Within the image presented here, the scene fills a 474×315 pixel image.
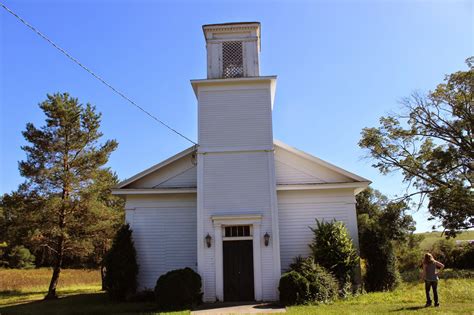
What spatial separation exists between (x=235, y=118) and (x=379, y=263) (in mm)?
7997

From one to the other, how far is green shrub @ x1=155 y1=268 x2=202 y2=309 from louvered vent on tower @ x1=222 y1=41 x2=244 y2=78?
26.5ft

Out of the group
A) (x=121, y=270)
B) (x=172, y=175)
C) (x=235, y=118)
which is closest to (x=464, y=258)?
(x=235, y=118)

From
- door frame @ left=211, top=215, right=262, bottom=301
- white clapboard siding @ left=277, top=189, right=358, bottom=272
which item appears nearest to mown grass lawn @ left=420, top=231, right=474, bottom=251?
white clapboard siding @ left=277, top=189, right=358, bottom=272

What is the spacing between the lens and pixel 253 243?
47.6 feet

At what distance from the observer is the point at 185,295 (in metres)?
12.7

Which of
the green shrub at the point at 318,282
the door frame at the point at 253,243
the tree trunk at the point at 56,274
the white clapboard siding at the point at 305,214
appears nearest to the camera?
the green shrub at the point at 318,282

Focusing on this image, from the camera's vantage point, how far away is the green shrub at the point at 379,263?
15.4 metres

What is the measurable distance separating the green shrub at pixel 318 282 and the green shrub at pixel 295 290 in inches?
6.8

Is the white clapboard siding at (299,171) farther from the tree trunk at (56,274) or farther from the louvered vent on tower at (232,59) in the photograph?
the tree trunk at (56,274)

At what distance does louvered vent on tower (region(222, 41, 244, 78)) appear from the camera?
1627 cm

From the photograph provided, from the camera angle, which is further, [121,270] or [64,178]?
[64,178]

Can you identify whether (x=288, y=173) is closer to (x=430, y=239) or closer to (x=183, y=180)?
(x=183, y=180)

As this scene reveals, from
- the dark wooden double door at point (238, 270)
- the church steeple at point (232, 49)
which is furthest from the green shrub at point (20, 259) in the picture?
the church steeple at point (232, 49)

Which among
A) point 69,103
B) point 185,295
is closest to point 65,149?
point 69,103
